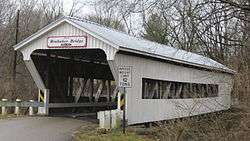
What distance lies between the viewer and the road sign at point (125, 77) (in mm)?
13508

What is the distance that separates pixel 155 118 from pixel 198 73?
6.88 meters

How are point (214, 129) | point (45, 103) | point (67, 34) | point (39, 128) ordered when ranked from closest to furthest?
point (214, 129) < point (39, 128) < point (67, 34) < point (45, 103)

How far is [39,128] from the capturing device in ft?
47.4

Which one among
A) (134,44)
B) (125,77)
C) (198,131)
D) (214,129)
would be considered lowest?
(198,131)

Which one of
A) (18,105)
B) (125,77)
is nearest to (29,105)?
(18,105)

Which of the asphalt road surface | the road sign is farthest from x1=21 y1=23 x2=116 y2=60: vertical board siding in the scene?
the asphalt road surface

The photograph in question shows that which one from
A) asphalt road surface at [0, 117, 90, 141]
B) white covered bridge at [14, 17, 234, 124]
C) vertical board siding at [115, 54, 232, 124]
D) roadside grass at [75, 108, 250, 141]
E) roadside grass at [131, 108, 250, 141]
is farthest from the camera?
vertical board siding at [115, 54, 232, 124]

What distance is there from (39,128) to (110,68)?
3250mm

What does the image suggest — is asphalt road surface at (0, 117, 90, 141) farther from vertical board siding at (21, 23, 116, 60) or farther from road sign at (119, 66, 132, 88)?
vertical board siding at (21, 23, 116, 60)

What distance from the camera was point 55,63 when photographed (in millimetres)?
19891

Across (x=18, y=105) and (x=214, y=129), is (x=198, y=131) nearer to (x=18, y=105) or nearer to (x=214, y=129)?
(x=214, y=129)

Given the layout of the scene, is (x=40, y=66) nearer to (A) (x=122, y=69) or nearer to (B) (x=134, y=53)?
(B) (x=134, y=53)

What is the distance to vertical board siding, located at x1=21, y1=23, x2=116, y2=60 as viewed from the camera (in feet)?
51.8

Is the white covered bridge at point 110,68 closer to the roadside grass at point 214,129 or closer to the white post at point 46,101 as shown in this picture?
the white post at point 46,101
